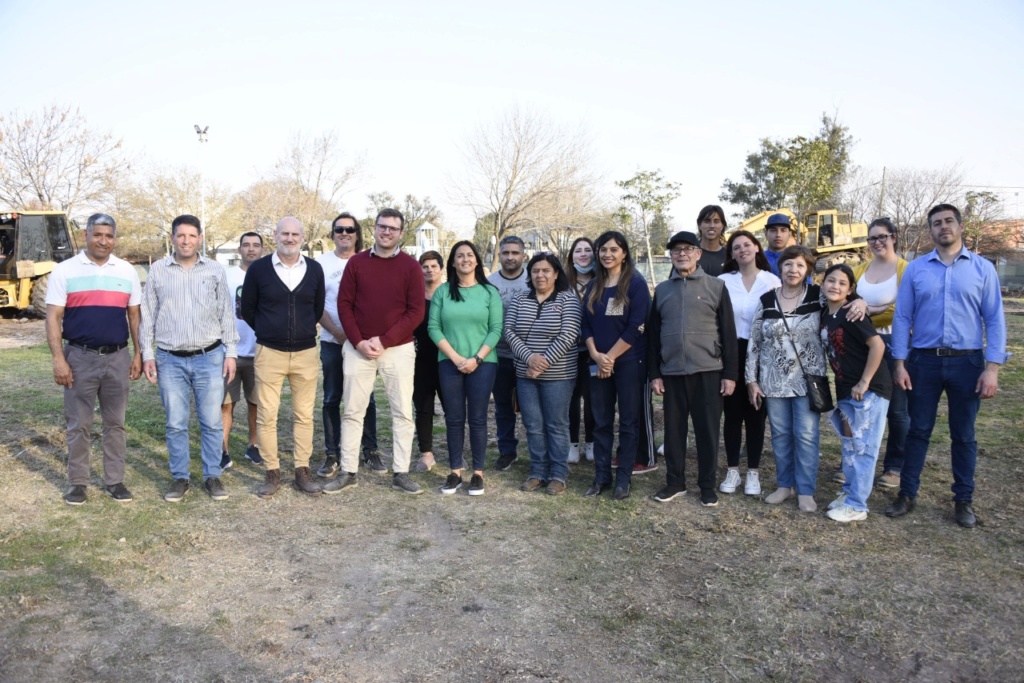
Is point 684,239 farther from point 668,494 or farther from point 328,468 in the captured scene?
point 328,468

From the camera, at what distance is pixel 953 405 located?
14.4ft

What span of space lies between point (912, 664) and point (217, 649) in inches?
111

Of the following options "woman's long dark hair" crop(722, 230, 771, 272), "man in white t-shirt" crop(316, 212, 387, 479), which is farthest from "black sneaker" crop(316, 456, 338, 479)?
"woman's long dark hair" crop(722, 230, 771, 272)

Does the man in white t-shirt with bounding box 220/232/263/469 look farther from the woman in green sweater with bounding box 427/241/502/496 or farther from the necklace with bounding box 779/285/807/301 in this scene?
the necklace with bounding box 779/285/807/301

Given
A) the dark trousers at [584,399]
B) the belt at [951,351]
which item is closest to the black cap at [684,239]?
the dark trousers at [584,399]

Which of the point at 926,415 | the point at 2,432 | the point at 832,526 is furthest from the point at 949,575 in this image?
the point at 2,432

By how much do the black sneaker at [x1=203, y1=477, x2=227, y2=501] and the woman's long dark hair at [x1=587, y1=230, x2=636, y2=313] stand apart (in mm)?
2785

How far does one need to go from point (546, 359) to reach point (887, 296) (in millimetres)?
2311

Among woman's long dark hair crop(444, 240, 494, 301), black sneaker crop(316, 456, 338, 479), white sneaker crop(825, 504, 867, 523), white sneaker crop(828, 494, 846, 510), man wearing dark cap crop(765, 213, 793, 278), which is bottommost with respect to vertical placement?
black sneaker crop(316, 456, 338, 479)

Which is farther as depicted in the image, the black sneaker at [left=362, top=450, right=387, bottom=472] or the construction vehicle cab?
the construction vehicle cab

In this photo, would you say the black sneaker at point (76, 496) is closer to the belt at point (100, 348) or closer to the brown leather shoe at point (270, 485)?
the belt at point (100, 348)

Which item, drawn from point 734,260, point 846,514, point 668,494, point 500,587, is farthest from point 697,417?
point 500,587

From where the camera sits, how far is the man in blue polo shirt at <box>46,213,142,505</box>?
4.65 meters

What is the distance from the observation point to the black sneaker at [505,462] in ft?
18.8
